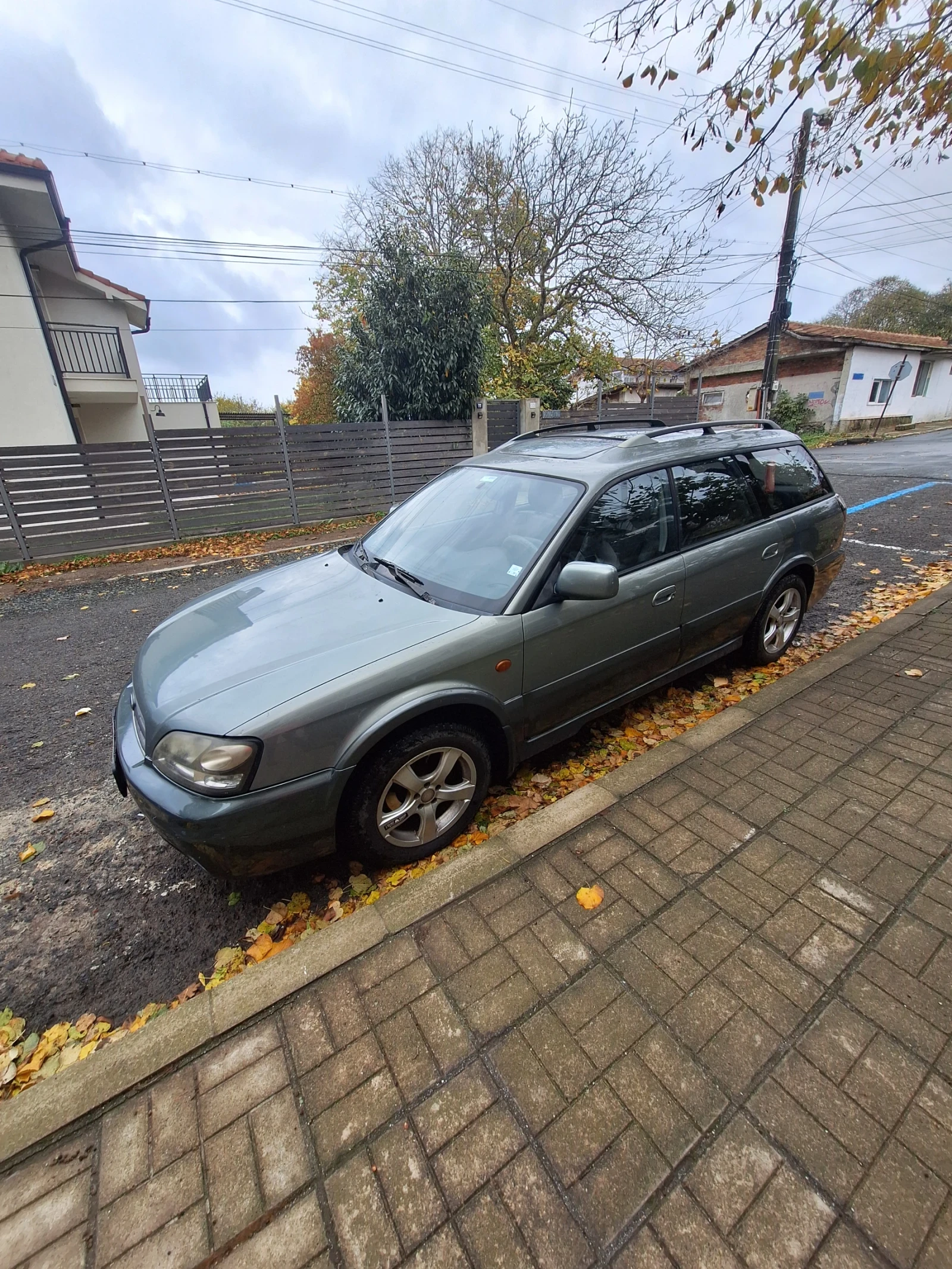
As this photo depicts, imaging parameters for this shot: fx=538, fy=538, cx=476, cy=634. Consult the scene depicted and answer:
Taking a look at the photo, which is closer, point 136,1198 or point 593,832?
point 136,1198

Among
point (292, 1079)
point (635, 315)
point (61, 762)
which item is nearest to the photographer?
point (292, 1079)

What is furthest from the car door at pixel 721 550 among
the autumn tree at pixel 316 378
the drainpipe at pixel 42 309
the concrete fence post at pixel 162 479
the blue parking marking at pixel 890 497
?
the autumn tree at pixel 316 378

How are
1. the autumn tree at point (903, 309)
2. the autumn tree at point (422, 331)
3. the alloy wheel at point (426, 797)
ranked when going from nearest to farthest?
the alloy wheel at point (426, 797) → the autumn tree at point (422, 331) → the autumn tree at point (903, 309)

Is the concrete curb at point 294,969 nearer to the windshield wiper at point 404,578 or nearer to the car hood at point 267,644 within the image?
the car hood at point 267,644

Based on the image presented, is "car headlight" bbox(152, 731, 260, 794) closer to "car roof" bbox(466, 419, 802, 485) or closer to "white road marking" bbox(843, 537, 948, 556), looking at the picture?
"car roof" bbox(466, 419, 802, 485)

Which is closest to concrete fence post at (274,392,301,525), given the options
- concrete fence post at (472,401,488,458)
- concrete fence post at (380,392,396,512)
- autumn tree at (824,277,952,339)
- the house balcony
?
concrete fence post at (380,392,396,512)

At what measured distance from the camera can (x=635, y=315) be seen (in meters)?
16.4

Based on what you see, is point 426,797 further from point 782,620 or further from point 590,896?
point 782,620

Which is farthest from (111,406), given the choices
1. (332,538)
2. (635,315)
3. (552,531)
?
(552,531)

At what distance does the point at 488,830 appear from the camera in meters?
2.52

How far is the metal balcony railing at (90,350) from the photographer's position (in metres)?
14.9

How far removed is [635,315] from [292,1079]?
19.3 m

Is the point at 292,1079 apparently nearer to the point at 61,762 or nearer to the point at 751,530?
the point at 61,762

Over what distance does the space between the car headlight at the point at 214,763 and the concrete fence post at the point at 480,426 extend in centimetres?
1013
